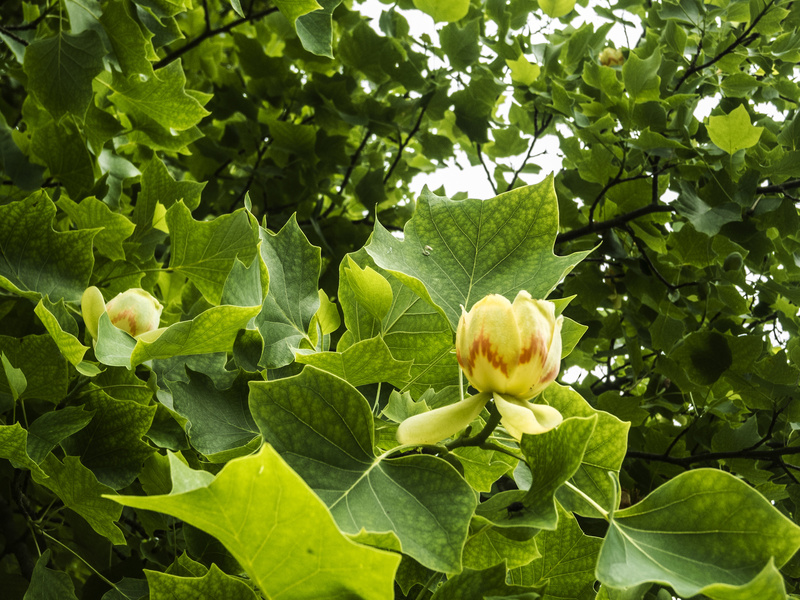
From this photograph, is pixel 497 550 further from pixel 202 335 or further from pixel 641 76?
pixel 641 76

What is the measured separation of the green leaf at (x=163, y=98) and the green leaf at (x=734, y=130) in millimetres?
812

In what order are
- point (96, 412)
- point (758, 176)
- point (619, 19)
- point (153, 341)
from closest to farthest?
1. point (153, 341)
2. point (96, 412)
3. point (758, 176)
4. point (619, 19)

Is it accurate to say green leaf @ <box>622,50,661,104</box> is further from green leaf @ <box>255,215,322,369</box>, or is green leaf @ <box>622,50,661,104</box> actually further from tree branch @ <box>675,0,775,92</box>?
green leaf @ <box>255,215,322,369</box>

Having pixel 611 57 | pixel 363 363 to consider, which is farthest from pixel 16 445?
pixel 611 57

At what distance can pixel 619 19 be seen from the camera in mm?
1555

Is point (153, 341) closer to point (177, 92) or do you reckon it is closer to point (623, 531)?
point (623, 531)

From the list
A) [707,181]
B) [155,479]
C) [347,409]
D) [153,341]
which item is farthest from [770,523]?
[707,181]

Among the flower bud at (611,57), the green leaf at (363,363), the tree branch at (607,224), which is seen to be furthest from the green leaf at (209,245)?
the flower bud at (611,57)

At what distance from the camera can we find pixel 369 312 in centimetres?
57

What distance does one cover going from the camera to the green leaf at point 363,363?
0.49 meters

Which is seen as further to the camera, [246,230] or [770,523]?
[246,230]

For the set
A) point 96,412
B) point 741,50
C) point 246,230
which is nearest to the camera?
point 96,412

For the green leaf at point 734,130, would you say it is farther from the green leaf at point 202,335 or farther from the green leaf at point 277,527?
the green leaf at point 277,527

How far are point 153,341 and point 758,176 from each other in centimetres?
109
